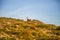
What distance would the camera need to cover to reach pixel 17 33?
72.0 ft

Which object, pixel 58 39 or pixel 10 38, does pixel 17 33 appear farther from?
pixel 58 39

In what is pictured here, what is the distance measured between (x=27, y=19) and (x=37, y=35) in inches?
589

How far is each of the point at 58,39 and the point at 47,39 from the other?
1157 mm

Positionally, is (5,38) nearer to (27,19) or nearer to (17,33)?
(17,33)

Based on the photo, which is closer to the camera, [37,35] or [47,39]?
[47,39]

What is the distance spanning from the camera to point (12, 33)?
22.1m

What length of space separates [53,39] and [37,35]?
7.72 feet

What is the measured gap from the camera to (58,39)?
67.7 ft

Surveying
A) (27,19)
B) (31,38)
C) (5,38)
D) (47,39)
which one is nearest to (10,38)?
(5,38)

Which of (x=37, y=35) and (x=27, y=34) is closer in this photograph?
(x=27, y=34)

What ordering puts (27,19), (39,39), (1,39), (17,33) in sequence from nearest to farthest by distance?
1. (1,39)
2. (39,39)
3. (17,33)
4. (27,19)

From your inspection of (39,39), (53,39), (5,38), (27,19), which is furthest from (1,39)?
(27,19)

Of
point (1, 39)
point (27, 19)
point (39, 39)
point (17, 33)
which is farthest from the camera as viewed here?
point (27, 19)

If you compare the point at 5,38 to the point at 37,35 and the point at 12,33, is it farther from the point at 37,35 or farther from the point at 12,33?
the point at 37,35
